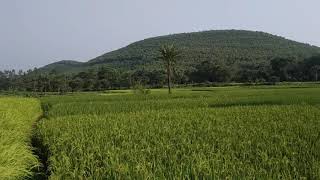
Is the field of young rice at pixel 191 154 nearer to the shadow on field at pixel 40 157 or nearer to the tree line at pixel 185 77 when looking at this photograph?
the shadow on field at pixel 40 157

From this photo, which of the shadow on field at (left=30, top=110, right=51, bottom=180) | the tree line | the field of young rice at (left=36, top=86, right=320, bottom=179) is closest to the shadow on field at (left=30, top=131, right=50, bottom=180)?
the shadow on field at (left=30, top=110, right=51, bottom=180)

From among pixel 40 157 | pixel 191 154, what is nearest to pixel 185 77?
pixel 40 157

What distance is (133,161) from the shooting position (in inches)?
442

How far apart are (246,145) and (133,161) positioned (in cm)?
354

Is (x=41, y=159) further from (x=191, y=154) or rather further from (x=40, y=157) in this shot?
(x=191, y=154)

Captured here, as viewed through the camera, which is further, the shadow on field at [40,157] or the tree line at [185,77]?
the tree line at [185,77]

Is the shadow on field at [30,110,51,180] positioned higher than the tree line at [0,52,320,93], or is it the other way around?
the tree line at [0,52,320,93]

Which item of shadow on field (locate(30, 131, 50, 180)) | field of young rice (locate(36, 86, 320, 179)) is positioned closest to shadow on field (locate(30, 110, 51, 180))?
shadow on field (locate(30, 131, 50, 180))

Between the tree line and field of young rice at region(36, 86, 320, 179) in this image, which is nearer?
field of young rice at region(36, 86, 320, 179)

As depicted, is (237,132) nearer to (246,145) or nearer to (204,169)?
(246,145)

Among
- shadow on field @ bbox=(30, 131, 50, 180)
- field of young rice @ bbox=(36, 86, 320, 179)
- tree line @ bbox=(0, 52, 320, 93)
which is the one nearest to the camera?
field of young rice @ bbox=(36, 86, 320, 179)

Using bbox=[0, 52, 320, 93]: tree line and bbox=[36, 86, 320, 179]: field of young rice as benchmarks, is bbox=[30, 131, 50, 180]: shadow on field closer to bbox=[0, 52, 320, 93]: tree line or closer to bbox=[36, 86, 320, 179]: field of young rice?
bbox=[36, 86, 320, 179]: field of young rice

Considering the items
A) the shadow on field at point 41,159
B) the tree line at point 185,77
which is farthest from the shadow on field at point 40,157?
the tree line at point 185,77

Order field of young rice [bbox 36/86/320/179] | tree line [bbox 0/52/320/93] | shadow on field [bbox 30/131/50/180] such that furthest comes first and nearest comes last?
tree line [bbox 0/52/320/93]
shadow on field [bbox 30/131/50/180]
field of young rice [bbox 36/86/320/179]
